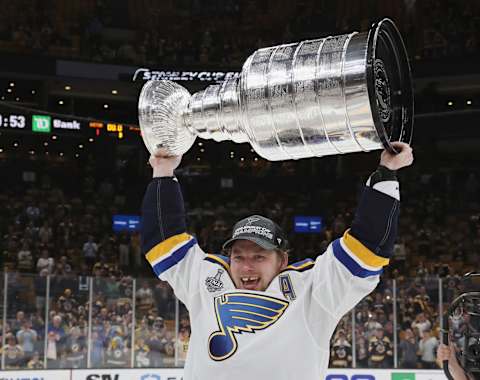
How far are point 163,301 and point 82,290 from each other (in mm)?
813

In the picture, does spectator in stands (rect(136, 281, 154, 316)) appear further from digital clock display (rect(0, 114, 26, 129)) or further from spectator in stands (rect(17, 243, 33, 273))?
digital clock display (rect(0, 114, 26, 129))

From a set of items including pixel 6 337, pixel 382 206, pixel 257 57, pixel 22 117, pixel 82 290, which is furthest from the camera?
pixel 22 117

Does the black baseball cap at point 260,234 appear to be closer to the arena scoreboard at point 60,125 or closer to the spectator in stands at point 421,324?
the spectator in stands at point 421,324

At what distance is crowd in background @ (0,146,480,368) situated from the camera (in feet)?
24.8

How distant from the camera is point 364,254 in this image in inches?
76.2

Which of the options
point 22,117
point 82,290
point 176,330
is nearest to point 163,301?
Answer: point 176,330

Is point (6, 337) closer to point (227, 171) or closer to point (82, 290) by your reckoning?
point (82, 290)

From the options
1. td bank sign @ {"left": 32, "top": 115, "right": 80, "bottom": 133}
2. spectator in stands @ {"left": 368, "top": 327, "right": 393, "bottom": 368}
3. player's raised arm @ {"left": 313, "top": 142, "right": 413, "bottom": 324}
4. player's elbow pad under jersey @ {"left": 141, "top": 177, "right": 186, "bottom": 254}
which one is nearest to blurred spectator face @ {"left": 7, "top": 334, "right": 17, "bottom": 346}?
spectator in stands @ {"left": 368, "top": 327, "right": 393, "bottom": 368}

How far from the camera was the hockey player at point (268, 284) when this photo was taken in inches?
77.1

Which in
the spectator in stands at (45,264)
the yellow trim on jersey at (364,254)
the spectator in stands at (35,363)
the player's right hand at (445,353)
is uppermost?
the spectator in stands at (45,264)

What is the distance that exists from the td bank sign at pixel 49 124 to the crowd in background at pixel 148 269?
3.39ft

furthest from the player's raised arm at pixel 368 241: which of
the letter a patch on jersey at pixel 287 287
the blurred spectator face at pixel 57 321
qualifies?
the blurred spectator face at pixel 57 321

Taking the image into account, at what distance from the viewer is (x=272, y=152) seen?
2.12 m

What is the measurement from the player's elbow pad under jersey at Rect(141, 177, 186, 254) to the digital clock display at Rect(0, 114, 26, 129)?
1194 centimetres
